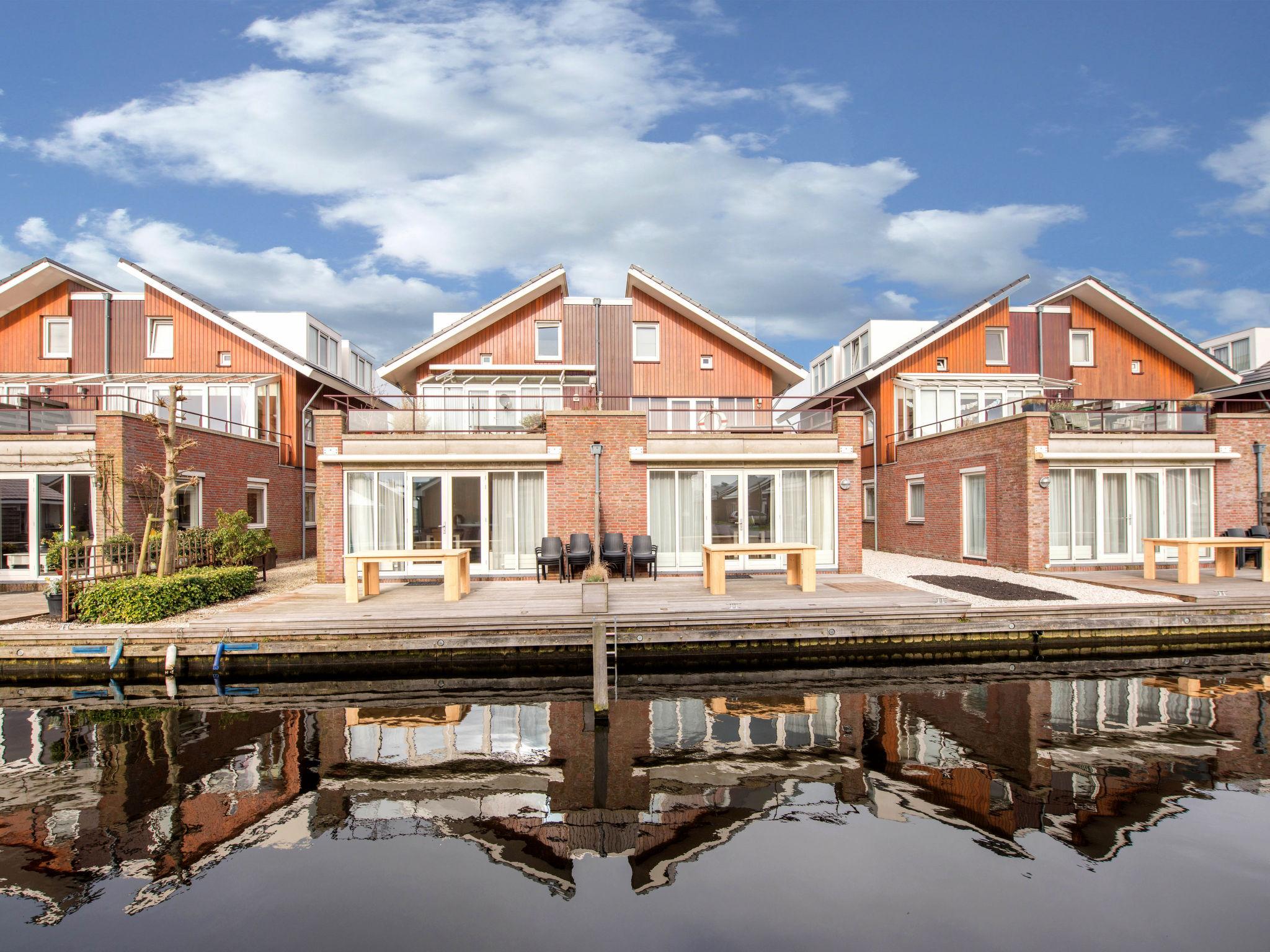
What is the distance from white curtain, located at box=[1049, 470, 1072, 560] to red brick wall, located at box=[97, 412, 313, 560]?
1706 cm

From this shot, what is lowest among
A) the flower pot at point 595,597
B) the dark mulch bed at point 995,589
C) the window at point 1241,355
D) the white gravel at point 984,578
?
the white gravel at point 984,578

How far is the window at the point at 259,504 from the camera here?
63.0 ft

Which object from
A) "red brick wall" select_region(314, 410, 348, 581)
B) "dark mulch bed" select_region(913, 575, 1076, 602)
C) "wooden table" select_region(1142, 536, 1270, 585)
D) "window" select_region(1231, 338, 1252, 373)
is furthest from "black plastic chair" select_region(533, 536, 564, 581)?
"window" select_region(1231, 338, 1252, 373)

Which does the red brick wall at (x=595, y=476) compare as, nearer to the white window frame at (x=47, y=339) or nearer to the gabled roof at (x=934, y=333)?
the gabled roof at (x=934, y=333)

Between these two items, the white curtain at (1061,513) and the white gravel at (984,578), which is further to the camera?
the white curtain at (1061,513)

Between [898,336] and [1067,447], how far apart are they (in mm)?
10969

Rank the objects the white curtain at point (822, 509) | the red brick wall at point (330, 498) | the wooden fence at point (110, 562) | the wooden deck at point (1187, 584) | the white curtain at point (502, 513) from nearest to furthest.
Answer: the wooden fence at point (110, 562)
the wooden deck at point (1187, 584)
the red brick wall at point (330, 498)
the white curtain at point (502, 513)
the white curtain at point (822, 509)

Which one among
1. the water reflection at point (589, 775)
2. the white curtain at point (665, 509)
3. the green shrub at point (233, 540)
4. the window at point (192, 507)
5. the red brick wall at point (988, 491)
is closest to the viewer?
the water reflection at point (589, 775)

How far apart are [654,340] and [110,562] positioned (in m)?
13.4

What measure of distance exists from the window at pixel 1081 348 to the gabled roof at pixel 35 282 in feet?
97.3

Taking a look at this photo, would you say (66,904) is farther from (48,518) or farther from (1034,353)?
(1034,353)

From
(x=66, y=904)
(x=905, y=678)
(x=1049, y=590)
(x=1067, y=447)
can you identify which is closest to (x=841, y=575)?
(x=1049, y=590)

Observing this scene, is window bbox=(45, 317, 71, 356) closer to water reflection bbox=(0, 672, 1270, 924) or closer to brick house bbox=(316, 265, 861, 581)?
brick house bbox=(316, 265, 861, 581)

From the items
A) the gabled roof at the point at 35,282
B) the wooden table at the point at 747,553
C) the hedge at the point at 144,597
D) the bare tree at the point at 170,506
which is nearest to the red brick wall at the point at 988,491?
the wooden table at the point at 747,553
